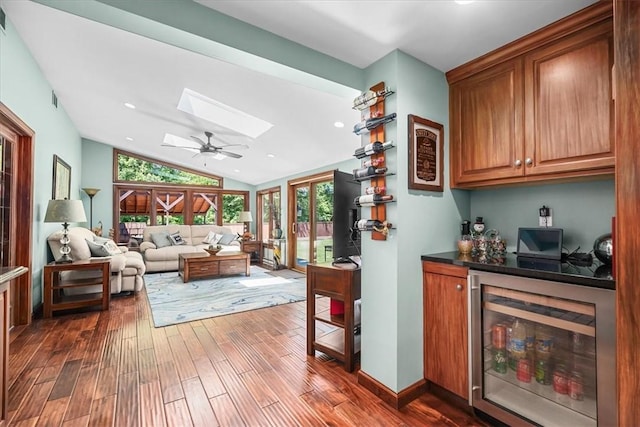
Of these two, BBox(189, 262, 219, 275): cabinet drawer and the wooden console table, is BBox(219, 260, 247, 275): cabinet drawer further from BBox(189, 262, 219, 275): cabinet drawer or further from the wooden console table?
the wooden console table

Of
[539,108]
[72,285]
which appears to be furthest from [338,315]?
[72,285]

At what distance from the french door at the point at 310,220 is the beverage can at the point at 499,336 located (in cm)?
404

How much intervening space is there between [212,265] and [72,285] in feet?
7.48

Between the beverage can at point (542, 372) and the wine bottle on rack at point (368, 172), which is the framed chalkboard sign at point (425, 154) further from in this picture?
the beverage can at point (542, 372)

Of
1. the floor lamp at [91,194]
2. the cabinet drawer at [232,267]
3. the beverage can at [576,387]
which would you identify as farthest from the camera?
the floor lamp at [91,194]

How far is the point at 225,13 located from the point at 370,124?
109 centimetres

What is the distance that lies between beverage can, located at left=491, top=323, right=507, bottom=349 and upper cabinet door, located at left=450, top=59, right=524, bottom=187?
95 cm

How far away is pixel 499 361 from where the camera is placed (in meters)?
1.76

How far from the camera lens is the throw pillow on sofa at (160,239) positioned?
6818 millimetres

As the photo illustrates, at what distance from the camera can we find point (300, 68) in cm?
190

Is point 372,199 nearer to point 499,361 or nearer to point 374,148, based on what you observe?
point 374,148

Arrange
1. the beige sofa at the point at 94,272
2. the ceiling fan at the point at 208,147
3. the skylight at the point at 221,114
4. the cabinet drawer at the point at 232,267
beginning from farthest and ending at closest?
the cabinet drawer at the point at 232,267
the ceiling fan at the point at 208,147
the skylight at the point at 221,114
the beige sofa at the point at 94,272

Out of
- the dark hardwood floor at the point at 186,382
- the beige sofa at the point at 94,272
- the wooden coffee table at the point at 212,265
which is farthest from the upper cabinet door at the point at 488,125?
the wooden coffee table at the point at 212,265

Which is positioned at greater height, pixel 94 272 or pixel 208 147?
pixel 208 147
